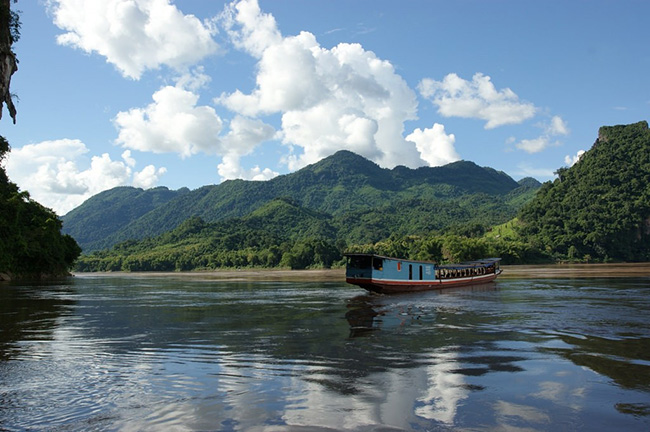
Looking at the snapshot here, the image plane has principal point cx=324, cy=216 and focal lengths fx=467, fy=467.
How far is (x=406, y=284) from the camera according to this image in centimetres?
5678

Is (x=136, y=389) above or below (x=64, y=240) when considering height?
below

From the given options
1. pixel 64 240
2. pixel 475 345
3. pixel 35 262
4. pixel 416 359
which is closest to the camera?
pixel 416 359

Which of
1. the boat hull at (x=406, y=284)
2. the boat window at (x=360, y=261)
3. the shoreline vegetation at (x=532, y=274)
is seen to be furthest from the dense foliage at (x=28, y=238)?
the boat hull at (x=406, y=284)

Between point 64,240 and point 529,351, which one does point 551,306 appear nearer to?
point 529,351

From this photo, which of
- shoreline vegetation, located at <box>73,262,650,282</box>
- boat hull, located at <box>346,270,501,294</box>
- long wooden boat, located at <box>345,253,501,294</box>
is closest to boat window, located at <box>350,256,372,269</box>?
long wooden boat, located at <box>345,253,501,294</box>

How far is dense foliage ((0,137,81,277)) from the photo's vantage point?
279 feet

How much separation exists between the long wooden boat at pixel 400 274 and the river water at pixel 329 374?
22325 mm

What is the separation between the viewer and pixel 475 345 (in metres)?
19.9

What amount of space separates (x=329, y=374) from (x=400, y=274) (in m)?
42.4

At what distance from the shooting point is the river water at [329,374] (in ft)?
34.0

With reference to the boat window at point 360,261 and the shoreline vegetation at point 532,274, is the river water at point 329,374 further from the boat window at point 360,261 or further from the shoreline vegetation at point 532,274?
the shoreline vegetation at point 532,274

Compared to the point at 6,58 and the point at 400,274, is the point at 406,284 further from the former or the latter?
the point at 6,58

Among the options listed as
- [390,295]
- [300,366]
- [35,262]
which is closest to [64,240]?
[35,262]

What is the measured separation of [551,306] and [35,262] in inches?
4246
